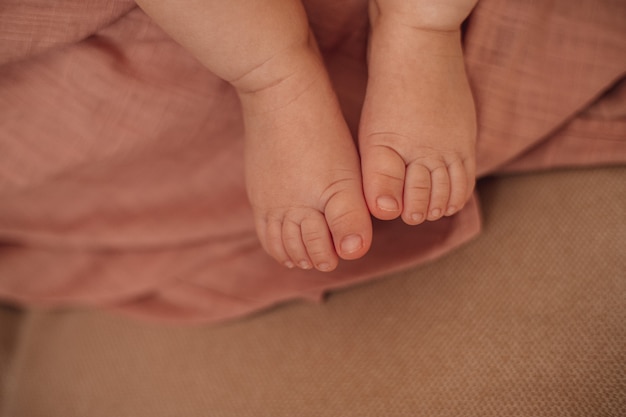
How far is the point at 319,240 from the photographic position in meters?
0.55

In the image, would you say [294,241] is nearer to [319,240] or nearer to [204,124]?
[319,240]

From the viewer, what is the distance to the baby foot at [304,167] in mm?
545

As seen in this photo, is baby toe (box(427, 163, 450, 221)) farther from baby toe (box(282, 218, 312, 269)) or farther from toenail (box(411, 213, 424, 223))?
baby toe (box(282, 218, 312, 269))

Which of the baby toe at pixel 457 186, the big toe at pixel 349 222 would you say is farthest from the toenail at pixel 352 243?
the baby toe at pixel 457 186

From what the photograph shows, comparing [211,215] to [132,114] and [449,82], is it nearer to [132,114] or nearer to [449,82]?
[132,114]

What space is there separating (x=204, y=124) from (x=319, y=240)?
0.21 m

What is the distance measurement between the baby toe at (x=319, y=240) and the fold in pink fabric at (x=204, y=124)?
9 centimetres

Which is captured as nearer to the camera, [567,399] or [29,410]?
[567,399]

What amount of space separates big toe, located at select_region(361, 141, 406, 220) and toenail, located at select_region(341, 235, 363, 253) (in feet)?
0.10

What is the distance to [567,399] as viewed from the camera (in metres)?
0.51

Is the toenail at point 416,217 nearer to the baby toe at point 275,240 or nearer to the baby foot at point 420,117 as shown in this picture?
the baby foot at point 420,117

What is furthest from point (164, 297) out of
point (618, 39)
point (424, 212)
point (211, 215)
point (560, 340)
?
point (618, 39)

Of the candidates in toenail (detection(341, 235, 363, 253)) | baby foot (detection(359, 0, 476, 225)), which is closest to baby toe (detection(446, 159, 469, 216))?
baby foot (detection(359, 0, 476, 225))

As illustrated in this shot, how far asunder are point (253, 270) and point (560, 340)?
0.35 metres
